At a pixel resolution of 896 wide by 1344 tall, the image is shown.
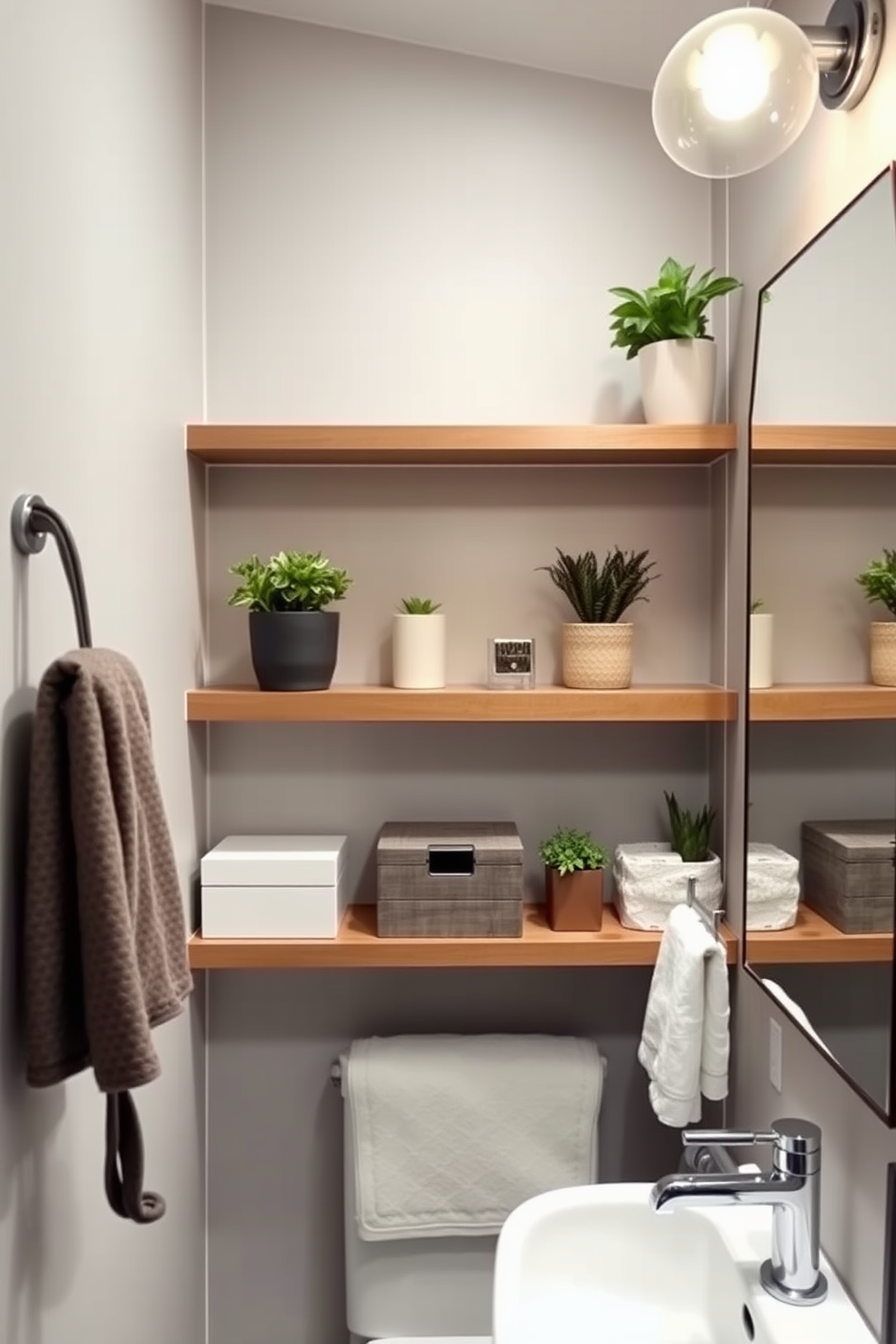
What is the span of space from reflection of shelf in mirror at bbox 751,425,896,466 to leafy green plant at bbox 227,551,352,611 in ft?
2.06

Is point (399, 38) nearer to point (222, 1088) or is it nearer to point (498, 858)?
point (498, 858)

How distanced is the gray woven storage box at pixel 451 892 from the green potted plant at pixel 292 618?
11.7 inches

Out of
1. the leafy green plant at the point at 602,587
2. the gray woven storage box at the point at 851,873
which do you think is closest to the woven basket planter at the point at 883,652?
the gray woven storage box at the point at 851,873

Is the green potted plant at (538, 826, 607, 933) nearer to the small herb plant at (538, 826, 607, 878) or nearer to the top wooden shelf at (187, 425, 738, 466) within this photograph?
the small herb plant at (538, 826, 607, 878)

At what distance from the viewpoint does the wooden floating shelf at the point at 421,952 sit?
1.52 m

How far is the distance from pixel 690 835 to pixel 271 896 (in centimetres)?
65

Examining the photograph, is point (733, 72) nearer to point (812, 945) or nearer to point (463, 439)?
point (463, 439)

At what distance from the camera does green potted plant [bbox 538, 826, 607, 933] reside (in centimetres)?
157

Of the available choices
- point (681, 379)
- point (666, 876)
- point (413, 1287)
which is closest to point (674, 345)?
point (681, 379)

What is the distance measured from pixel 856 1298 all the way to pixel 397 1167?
72 centimetres

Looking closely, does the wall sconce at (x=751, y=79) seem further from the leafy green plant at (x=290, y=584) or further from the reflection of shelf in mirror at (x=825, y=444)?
the leafy green plant at (x=290, y=584)

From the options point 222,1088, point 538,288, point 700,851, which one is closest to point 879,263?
point 538,288

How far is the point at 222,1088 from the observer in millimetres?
1740

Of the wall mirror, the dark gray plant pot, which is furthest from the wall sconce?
the dark gray plant pot
